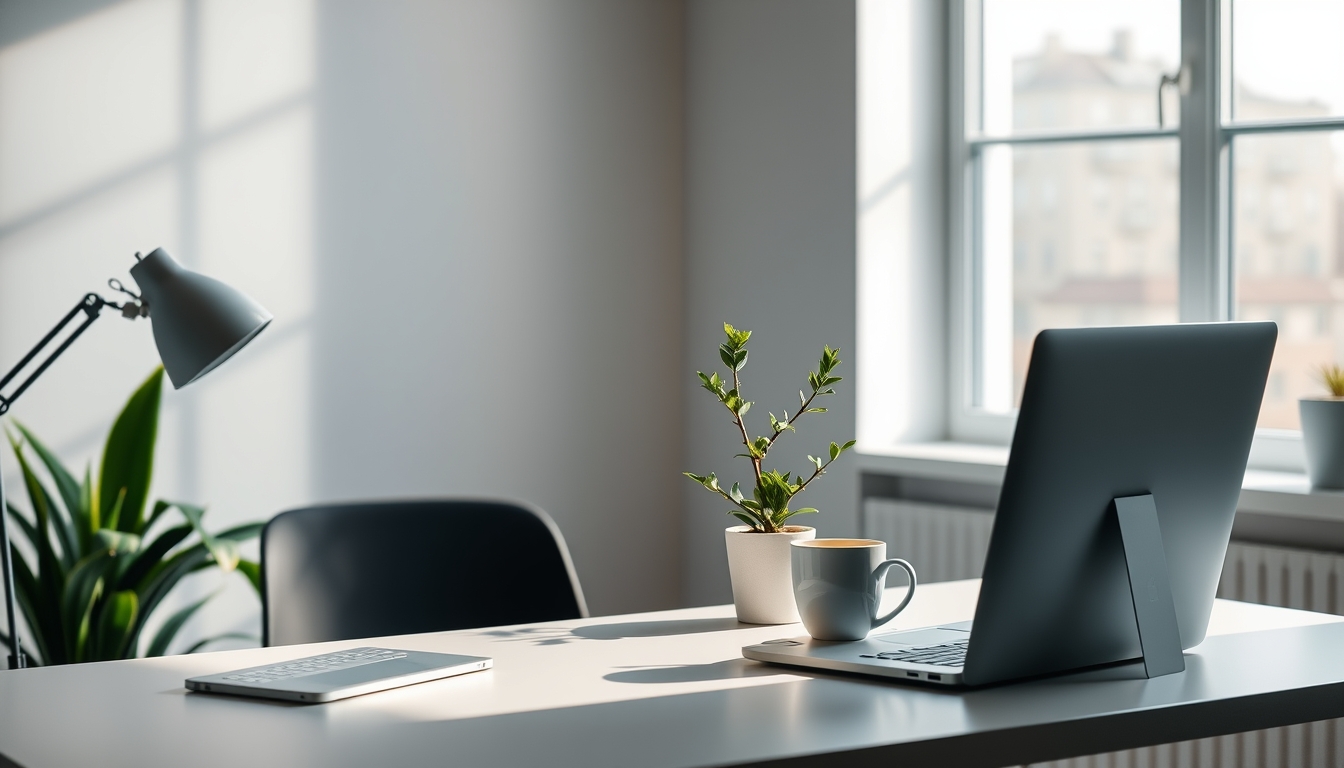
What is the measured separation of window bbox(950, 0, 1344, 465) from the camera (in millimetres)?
2770

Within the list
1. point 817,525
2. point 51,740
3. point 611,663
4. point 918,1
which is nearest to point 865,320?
point 817,525

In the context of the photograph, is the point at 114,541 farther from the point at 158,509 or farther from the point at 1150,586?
the point at 1150,586

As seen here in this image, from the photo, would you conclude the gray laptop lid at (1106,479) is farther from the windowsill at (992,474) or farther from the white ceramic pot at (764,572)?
the windowsill at (992,474)

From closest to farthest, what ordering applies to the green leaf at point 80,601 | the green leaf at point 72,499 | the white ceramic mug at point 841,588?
1. the white ceramic mug at point 841,588
2. the green leaf at point 80,601
3. the green leaf at point 72,499

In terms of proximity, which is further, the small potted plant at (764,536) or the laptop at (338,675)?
the small potted plant at (764,536)

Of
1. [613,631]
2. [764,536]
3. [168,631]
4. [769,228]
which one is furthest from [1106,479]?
[769,228]

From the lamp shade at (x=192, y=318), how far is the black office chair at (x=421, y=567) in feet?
1.56

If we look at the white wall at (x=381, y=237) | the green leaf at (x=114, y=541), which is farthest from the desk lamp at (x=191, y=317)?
the white wall at (x=381, y=237)

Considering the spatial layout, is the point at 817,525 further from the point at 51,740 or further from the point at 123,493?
the point at 51,740

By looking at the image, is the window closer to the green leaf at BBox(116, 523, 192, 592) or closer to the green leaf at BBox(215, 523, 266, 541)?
the green leaf at BBox(215, 523, 266, 541)

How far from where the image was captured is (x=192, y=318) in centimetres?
153

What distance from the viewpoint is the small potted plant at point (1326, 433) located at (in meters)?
2.48

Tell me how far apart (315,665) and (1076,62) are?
246 cm

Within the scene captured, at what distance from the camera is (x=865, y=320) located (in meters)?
3.36
